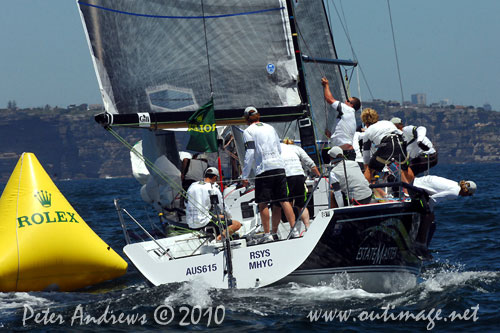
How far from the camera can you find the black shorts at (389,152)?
8656mm

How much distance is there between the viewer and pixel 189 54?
33.1ft

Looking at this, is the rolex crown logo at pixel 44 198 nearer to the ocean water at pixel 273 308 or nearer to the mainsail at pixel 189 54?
the ocean water at pixel 273 308

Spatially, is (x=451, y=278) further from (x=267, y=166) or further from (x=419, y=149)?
(x=267, y=166)

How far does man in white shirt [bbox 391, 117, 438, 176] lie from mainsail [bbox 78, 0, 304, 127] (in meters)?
1.50

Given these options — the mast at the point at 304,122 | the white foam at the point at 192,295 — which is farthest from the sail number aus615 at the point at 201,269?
the mast at the point at 304,122

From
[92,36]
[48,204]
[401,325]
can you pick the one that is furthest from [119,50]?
[401,325]

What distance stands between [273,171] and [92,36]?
3.43 meters

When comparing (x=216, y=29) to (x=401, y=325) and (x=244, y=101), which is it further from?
(x=401, y=325)

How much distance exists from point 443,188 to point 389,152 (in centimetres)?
75

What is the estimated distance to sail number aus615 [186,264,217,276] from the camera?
26.6 feet

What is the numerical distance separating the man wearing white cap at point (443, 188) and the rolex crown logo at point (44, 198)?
4.51 metres

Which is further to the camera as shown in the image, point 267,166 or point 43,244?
point 43,244

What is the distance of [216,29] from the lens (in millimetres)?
10070

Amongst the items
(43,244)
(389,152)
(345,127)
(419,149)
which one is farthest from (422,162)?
(43,244)
